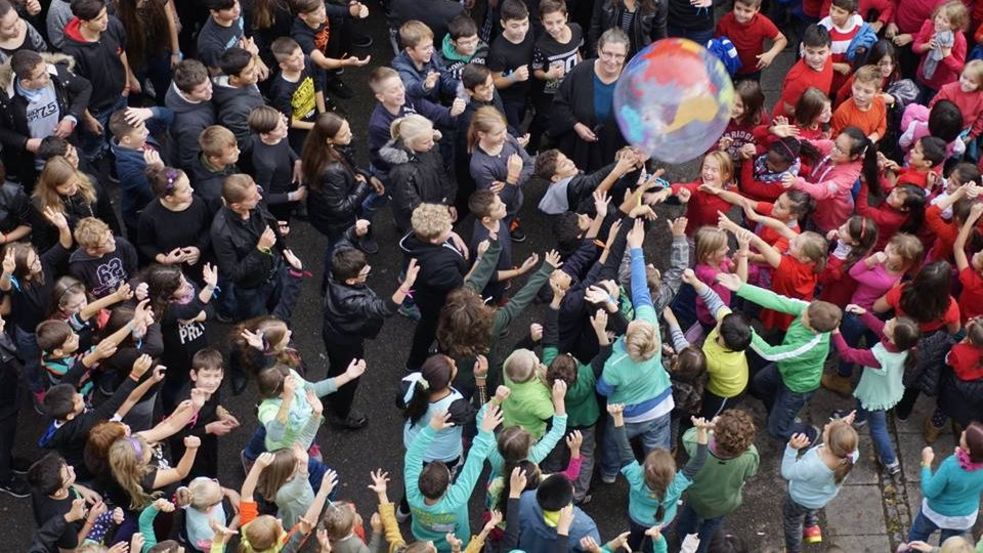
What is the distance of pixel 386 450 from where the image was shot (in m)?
9.60

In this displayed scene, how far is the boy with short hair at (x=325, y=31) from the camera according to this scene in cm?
1095

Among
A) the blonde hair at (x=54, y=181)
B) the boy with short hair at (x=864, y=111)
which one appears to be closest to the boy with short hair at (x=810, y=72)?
the boy with short hair at (x=864, y=111)

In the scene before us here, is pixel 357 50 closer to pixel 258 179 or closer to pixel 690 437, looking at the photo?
pixel 258 179

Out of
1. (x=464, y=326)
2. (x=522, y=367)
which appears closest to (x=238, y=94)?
(x=464, y=326)

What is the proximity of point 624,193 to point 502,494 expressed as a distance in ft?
10.1

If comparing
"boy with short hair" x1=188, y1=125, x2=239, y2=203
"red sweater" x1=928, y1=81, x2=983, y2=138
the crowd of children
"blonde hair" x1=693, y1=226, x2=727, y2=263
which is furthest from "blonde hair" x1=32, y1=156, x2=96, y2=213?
"red sweater" x1=928, y1=81, x2=983, y2=138

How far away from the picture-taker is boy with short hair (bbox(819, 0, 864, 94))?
37.6ft

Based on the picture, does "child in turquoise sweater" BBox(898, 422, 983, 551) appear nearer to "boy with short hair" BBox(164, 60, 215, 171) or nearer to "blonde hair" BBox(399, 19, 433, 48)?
"blonde hair" BBox(399, 19, 433, 48)

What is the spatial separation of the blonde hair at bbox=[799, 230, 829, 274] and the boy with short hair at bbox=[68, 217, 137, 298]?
14.6 ft

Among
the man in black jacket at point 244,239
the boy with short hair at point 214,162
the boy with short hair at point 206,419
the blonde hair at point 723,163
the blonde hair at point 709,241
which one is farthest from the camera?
the blonde hair at point 723,163

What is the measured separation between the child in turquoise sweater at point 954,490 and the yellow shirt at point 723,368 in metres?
1.25

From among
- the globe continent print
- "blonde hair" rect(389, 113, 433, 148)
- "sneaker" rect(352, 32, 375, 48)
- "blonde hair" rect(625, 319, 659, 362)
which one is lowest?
"sneaker" rect(352, 32, 375, 48)

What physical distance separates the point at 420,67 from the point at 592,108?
1.37m

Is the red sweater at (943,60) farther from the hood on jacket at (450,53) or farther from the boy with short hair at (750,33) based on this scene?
the hood on jacket at (450,53)
